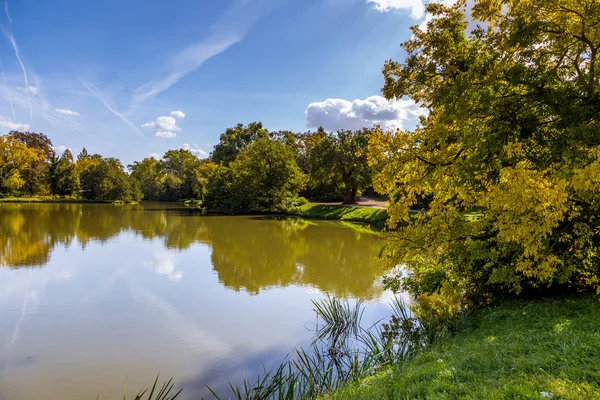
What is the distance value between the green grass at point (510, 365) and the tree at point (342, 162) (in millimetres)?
26600

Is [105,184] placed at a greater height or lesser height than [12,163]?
lesser

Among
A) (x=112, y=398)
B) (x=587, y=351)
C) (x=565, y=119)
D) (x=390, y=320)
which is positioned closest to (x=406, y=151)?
(x=565, y=119)

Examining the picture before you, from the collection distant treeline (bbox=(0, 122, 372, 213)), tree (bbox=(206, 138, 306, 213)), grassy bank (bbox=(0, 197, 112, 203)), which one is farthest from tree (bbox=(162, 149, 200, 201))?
tree (bbox=(206, 138, 306, 213))

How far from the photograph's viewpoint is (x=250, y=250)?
1584cm

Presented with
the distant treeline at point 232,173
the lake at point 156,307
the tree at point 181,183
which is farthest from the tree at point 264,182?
the tree at point 181,183

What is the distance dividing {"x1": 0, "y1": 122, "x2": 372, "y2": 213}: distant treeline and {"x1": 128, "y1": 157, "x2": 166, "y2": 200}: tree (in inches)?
7.2

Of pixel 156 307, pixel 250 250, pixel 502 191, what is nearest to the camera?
pixel 502 191

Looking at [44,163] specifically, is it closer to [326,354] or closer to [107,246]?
[107,246]

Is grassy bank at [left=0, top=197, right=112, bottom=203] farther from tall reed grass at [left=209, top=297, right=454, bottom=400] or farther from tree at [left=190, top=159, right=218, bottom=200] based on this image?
tall reed grass at [left=209, top=297, right=454, bottom=400]

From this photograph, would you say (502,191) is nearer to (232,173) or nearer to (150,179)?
(232,173)

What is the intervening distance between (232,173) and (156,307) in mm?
30644

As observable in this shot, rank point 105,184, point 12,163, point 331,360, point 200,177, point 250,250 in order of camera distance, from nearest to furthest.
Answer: point 331,360, point 250,250, point 12,163, point 105,184, point 200,177

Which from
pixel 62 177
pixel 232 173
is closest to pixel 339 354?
pixel 232 173

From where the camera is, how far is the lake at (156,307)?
212 inches
